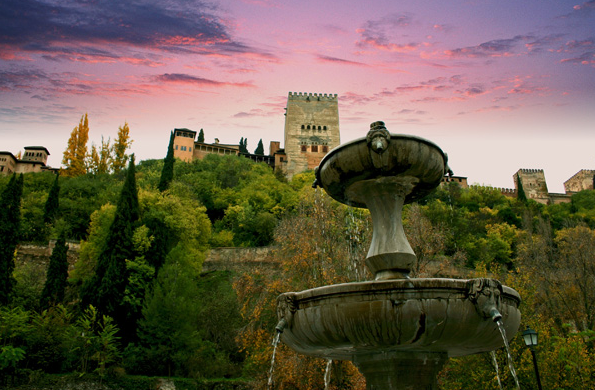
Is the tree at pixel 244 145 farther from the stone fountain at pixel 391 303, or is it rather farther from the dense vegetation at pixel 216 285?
the stone fountain at pixel 391 303

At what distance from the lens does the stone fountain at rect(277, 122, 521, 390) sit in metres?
5.75

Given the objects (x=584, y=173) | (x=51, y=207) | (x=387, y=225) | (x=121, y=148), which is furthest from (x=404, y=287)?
(x=584, y=173)

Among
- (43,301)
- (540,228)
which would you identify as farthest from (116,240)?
(540,228)

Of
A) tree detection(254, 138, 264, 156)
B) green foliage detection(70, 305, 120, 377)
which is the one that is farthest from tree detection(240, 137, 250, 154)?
green foliage detection(70, 305, 120, 377)

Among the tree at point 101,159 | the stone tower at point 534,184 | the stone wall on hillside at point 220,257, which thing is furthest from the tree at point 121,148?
the stone tower at point 534,184

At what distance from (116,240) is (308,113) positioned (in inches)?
2372

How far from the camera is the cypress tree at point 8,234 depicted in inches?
1137

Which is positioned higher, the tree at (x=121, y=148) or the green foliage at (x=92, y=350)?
the tree at (x=121, y=148)

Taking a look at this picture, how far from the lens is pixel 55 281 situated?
101ft

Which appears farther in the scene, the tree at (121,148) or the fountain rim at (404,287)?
the tree at (121,148)

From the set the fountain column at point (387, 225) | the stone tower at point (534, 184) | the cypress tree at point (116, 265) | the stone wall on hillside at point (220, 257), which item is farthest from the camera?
the stone tower at point (534, 184)

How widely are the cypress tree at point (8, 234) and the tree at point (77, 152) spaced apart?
132ft

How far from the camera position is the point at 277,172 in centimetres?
7631

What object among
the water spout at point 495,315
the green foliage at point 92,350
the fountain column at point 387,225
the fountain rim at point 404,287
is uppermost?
the fountain column at point 387,225
